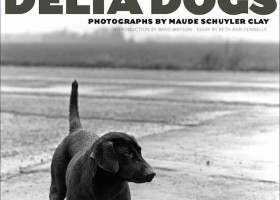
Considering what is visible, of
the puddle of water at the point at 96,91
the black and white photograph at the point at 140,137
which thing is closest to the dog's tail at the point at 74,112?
the black and white photograph at the point at 140,137

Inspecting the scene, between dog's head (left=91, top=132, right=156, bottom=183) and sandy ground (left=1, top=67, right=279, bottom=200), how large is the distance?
117 inches

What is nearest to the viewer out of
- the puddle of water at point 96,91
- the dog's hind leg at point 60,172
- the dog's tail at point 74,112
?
the dog's hind leg at point 60,172

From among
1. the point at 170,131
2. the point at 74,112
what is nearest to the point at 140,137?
the point at 170,131

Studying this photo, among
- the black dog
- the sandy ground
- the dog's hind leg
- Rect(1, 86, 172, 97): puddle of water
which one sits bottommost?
Rect(1, 86, 172, 97): puddle of water

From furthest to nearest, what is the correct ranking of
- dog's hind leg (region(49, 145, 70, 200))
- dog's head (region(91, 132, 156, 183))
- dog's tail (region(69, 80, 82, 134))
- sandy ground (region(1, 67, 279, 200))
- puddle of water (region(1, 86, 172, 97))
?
puddle of water (region(1, 86, 172, 97)) → sandy ground (region(1, 67, 279, 200)) → dog's tail (region(69, 80, 82, 134)) → dog's hind leg (region(49, 145, 70, 200)) → dog's head (region(91, 132, 156, 183))

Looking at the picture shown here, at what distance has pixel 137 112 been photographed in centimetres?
1584

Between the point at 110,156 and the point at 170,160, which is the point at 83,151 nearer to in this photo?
the point at 110,156

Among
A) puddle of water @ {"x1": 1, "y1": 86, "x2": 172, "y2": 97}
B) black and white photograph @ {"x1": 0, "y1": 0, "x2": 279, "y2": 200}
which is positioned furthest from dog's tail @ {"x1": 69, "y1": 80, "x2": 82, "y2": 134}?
puddle of water @ {"x1": 1, "y1": 86, "x2": 172, "y2": 97}

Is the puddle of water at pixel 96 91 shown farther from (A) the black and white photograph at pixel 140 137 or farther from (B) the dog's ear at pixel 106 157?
(B) the dog's ear at pixel 106 157

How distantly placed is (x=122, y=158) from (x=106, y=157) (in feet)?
0.45

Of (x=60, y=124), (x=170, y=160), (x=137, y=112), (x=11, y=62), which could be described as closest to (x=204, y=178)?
(x=170, y=160)

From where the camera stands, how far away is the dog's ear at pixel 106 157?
14.2 feet

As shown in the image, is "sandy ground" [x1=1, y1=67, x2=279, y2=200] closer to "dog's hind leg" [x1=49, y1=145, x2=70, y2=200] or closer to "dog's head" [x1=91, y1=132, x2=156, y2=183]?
"dog's hind leg" [x1=49, y1=145, x2=70, y2=200]

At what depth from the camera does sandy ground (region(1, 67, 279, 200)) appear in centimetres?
797
